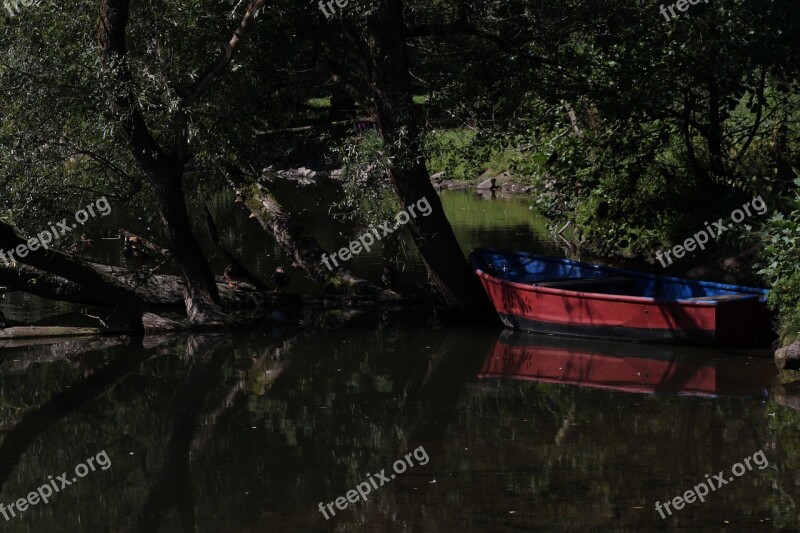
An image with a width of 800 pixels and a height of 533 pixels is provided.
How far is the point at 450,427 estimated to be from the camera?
10.5m

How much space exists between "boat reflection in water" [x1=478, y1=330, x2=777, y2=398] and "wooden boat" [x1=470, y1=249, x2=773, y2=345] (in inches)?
9.0

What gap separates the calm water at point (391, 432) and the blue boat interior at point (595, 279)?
2.98 ft

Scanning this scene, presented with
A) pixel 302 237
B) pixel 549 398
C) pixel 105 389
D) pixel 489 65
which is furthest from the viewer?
pixel 302 237

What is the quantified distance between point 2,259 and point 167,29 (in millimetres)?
3680

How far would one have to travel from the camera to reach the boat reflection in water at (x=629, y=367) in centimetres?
1151

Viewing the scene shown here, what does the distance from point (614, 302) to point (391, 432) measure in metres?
4.33

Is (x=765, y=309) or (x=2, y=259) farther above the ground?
(x=2, y=259)

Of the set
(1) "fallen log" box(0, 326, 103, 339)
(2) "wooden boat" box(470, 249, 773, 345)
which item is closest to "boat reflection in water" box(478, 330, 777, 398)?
(2) "wooden boat" box(470, 249, 773, 345)

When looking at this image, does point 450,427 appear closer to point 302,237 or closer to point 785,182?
point 785,182

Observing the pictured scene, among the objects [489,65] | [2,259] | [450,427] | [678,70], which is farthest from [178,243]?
[678,70]

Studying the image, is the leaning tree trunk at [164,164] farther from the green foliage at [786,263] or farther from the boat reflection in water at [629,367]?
the green foliage at [786,263]

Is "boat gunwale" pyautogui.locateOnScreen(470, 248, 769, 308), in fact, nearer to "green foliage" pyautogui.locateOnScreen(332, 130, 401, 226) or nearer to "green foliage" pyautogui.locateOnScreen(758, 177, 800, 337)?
"green foliage" pyautogui.locateOnScreen(758, 177, 800, 337)

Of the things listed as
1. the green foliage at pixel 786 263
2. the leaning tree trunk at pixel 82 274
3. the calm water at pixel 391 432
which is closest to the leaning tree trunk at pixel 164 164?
the leaning tree trunk at pixel 82 274

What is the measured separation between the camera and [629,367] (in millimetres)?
12523
